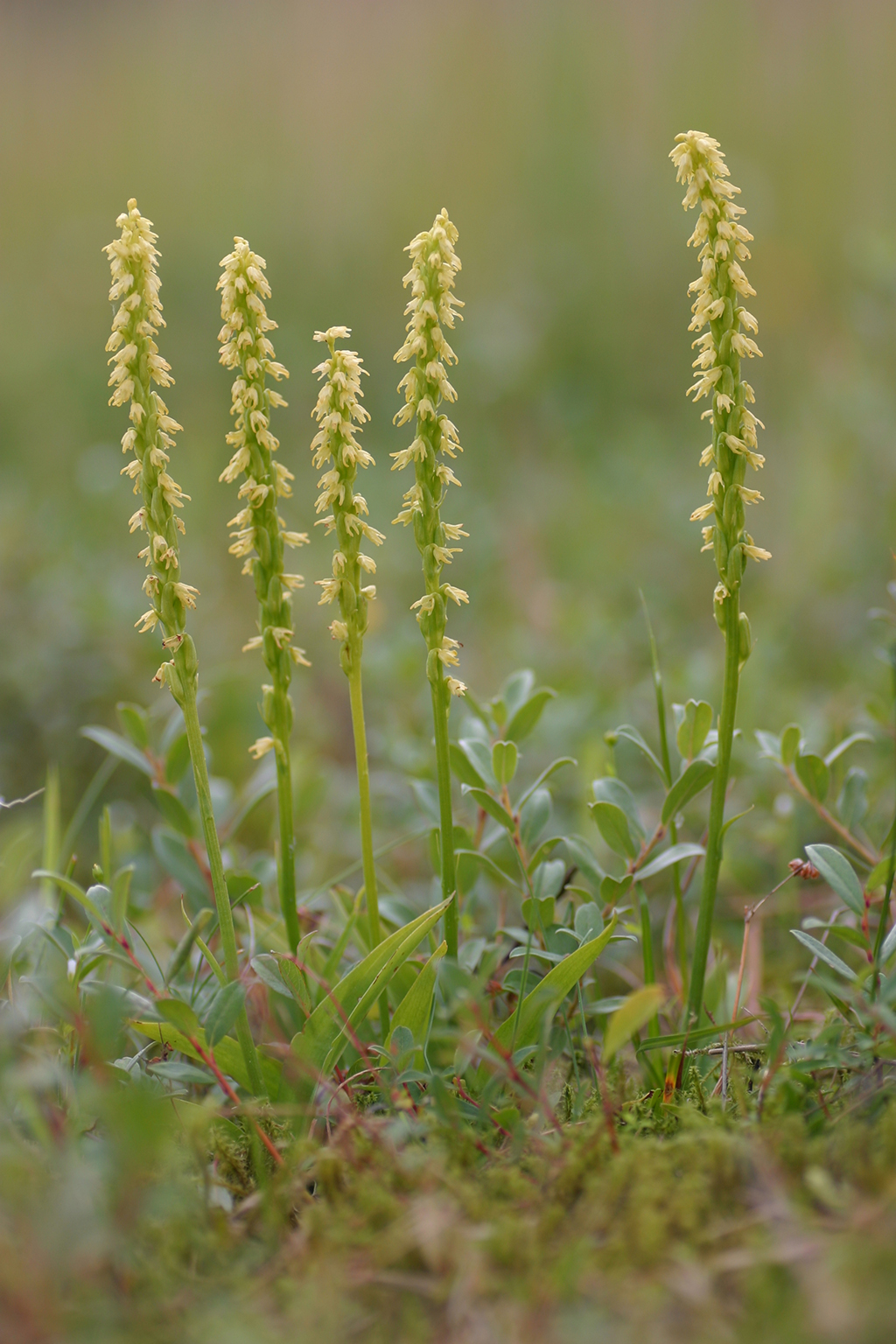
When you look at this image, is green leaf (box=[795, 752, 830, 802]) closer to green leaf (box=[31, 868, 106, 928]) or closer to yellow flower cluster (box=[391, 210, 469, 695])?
yellow flower cluster (box=[391, 210, 469, 695])

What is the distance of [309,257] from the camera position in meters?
7.59

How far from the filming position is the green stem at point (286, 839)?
5.20 feet

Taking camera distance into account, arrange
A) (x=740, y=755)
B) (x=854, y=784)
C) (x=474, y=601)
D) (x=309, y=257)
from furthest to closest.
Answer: (x=309, y=257) < (x=474, y=601) < (x=740, y=755) < (x=854, y=784)

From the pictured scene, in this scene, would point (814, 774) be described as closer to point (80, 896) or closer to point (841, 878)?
point (841, 878)

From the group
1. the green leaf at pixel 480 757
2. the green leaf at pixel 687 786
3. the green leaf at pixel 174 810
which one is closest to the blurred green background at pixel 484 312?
the green leaf at pixel 174 810

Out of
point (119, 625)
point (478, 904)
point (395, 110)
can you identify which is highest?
point (395, 110)

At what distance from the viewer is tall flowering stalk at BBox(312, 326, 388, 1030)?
1462 millimetres

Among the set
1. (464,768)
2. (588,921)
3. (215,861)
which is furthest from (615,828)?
(215,861)

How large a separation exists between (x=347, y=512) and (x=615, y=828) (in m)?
0.74

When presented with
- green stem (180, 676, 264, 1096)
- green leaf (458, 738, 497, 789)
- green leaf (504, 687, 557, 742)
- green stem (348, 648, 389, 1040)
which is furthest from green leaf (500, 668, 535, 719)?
green stem (180, 676, 264, 1096)

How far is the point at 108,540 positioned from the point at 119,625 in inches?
59.0

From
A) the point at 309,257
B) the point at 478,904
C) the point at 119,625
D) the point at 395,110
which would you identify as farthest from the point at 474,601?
the point at 395,110

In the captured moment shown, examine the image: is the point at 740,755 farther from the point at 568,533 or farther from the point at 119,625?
the point at 568,533

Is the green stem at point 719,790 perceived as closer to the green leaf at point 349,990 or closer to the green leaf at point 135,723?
the green leaf at point 349,990
